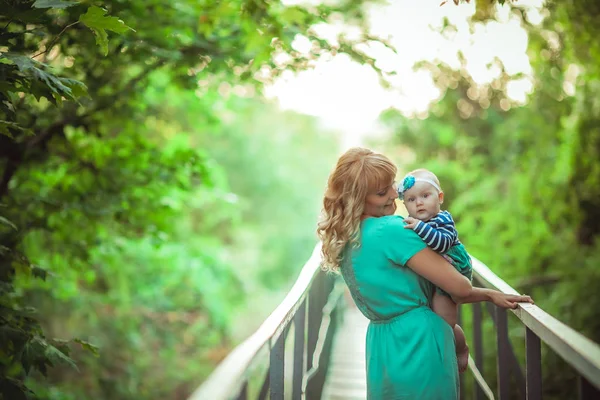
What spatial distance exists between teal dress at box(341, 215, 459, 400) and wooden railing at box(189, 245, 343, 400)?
327 mm

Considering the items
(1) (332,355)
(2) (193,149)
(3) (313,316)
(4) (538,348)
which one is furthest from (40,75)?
(1) (332,355)

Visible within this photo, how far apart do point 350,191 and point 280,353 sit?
0.65 metres

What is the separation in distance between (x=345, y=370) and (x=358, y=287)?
118 inches

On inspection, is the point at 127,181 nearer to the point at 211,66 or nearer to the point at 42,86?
the point at 211,66

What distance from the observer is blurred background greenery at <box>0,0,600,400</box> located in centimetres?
312

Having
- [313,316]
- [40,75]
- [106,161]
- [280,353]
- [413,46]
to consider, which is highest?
[413,46]

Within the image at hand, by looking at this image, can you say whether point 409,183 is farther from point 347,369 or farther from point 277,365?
point 347,369

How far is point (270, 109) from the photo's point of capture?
21156 millimetres

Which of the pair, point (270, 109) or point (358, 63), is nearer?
point (358, 63)

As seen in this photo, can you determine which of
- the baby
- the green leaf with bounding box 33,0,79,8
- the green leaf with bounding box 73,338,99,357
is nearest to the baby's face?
the baby

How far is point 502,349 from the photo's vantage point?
3117 mm

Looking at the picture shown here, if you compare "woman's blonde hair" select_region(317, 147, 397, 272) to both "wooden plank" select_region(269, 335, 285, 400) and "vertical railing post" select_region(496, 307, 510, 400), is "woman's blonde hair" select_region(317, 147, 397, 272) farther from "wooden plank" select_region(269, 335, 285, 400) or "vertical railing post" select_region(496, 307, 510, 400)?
"vertical railing post" select_region(496, 307, 510, 400)

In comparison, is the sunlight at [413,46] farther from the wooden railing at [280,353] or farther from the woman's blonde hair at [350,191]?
the wooden railing at [280,353]

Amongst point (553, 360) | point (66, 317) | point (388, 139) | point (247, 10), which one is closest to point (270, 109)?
point (388, 139)
